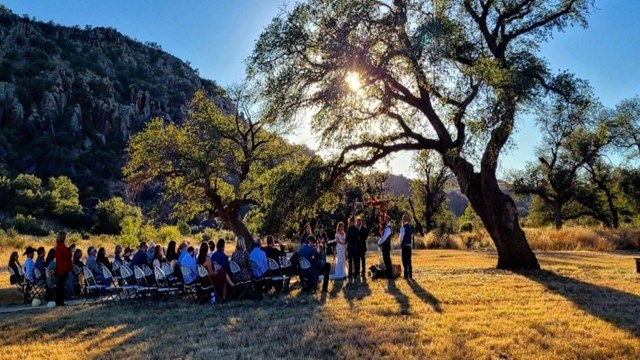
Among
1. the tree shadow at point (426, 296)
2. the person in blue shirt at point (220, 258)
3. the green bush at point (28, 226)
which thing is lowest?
the tree shadow at point (426, 296)

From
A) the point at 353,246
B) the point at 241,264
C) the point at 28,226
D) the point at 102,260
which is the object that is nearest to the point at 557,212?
the point at 353,246

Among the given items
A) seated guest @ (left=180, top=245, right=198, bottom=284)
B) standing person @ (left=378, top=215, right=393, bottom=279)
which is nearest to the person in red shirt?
seated guest @ (left=180, top=245, right=198, bottom=284)

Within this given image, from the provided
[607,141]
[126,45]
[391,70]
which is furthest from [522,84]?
[126,45]

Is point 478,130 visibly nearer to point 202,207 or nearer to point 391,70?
point 391,70

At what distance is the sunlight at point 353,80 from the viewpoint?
14398 mm

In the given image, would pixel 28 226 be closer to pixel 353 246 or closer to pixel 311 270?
pixel 353 246

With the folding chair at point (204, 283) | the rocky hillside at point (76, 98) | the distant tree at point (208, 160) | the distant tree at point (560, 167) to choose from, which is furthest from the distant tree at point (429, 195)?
the rocky hillside at point (76, 98)

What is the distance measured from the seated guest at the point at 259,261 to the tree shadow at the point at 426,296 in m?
3.66

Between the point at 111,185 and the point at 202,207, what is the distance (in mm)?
67782

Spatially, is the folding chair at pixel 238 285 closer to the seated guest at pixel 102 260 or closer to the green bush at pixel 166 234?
the seated guest at pixel 102 260

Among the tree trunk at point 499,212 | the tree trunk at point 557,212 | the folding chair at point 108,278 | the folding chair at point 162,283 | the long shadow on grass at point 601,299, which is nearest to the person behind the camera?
the long shadow on grass at point 601,299

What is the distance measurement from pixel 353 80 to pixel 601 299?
7798mm

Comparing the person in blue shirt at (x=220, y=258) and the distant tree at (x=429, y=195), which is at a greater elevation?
the distant tree at (x=429, y=195)

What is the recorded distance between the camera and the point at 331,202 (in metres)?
19.8
